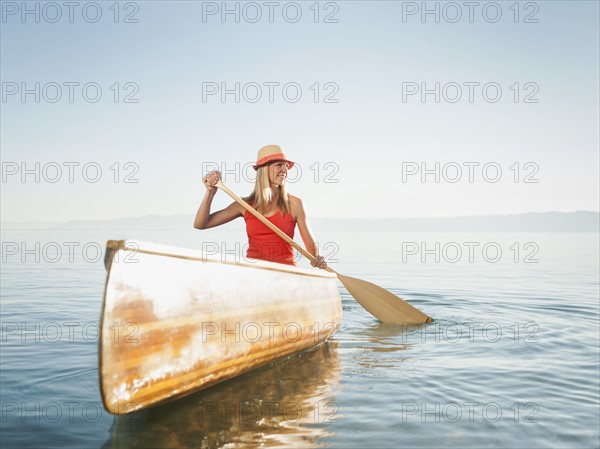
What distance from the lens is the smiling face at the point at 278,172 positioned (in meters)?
5.39

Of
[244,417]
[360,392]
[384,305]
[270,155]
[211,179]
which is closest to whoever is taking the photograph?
[244,417]

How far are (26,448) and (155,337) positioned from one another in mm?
912

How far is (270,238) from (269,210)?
272 millimetres

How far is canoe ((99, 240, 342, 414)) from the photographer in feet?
9.93

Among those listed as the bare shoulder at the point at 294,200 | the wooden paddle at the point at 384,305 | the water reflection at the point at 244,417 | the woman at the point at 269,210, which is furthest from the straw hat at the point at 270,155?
the wooden paddle at the point at 384,305

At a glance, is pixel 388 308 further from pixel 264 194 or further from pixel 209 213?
pixel 209 213

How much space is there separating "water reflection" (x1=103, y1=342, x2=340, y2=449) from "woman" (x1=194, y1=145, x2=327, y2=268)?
1299 millimetres

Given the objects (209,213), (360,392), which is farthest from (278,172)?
(360,392)

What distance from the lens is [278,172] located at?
5.40 metres

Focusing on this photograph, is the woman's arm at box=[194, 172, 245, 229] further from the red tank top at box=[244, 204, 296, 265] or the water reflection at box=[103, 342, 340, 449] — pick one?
the water reflection at box=[103, 342, 340, 449]

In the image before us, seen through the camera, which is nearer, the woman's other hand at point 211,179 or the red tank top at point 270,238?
the woman's other hand at point 211,179

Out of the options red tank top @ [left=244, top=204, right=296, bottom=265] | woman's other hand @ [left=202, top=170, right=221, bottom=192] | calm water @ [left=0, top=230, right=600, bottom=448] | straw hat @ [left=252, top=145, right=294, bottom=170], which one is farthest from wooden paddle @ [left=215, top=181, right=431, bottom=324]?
woman's other hand @ [left=202, top=170, right=221, bottom=192]

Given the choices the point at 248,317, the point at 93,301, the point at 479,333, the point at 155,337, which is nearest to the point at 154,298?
the point at 155,337

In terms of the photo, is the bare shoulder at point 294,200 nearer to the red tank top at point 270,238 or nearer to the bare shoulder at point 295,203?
the bare shoulder at point 295,203
